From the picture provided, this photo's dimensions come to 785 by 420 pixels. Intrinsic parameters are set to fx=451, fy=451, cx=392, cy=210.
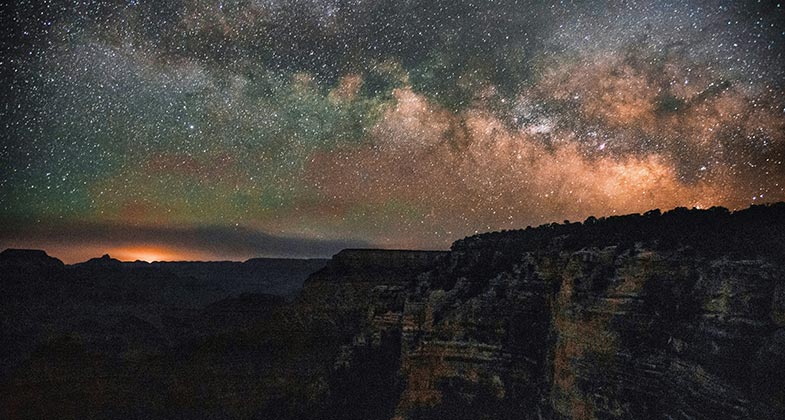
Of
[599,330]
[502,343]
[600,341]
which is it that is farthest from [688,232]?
[502,343]

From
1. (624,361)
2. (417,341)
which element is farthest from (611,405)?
(417,341)

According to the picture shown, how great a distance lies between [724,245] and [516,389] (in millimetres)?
12064

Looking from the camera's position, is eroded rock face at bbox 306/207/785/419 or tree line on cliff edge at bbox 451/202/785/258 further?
tree line on cliff edge at bbox 451/202/785/258

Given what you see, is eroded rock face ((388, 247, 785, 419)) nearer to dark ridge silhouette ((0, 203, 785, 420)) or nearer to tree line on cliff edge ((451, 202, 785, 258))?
dark ridge silhouette ((0, 203, 785, 420))

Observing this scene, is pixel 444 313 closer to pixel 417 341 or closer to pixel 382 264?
pixel 417 341

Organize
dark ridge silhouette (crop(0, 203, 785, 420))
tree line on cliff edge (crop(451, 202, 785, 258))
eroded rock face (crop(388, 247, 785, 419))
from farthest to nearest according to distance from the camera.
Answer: tree line on cliff edge (crop(451, 202, 785, 258))
dark ridge silhouette (crop(0, 203, 785, 420))
eroded rock face (crop(388, 247, 785, 419))

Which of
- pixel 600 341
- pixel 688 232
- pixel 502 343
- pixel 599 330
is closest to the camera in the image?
pixel 688 232

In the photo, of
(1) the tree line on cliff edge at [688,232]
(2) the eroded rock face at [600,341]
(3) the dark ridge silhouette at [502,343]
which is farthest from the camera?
(1) the tree line on cliff edge at [688,232]

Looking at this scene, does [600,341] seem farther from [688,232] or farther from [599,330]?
[688,232]

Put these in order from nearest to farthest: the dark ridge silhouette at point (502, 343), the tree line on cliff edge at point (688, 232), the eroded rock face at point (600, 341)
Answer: the eroded rock face at point (600, 341), the dark ridge silhouette at point (502, 343), the tree line on cliff edge at point (688, 232)

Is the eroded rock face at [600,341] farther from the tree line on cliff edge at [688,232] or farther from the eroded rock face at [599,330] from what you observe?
the tree line on cliff edge at [688,232]

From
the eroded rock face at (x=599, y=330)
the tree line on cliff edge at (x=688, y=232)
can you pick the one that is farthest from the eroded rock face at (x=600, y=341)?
the tree line on cliff edge at (x=688, y=232)

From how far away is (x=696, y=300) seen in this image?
1458cm

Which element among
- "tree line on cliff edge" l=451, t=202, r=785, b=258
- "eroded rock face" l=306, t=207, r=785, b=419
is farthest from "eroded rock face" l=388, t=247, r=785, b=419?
"tree line on cliff edge" l=451, t=202, r=785, b=258
